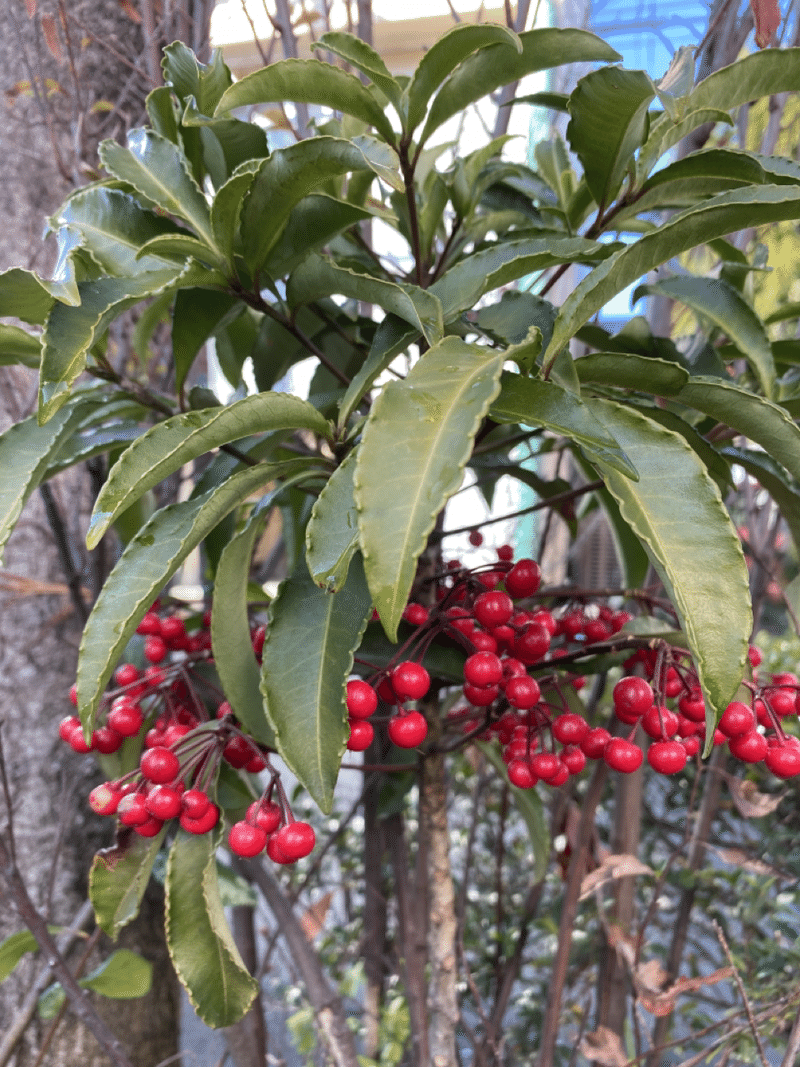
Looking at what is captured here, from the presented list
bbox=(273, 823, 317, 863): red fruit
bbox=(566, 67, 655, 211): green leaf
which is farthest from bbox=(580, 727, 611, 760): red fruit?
bbox=(566, 67, 655, 211): green leaf

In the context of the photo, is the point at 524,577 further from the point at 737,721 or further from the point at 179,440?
the point at 179,440

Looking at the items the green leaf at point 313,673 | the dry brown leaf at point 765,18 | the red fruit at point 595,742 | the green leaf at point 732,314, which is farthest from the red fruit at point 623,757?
the dry brown leaf at point 765,18

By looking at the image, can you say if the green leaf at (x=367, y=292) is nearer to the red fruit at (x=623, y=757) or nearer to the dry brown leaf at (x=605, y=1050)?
the red fruit at (x=623, y=757)

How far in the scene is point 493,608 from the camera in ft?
1.81

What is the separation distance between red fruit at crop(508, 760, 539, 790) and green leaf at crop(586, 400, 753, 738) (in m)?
0.24

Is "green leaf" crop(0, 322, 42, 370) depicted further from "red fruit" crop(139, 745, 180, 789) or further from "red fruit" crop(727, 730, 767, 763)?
"red fruit" crop(727, 730, 767, 763)

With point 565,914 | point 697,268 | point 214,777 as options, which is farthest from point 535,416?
point 697,268

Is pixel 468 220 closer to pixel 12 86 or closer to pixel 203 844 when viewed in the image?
pixel 203 844

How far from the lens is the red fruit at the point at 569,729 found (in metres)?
0.60

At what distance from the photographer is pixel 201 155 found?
0.63 metres

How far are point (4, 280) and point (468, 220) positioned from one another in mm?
466

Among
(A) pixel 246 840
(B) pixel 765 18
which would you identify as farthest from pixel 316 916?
(B) pixel 765 18

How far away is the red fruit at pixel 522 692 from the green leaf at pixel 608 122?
0.42 meters

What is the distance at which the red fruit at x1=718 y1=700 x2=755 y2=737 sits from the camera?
0.53 m
